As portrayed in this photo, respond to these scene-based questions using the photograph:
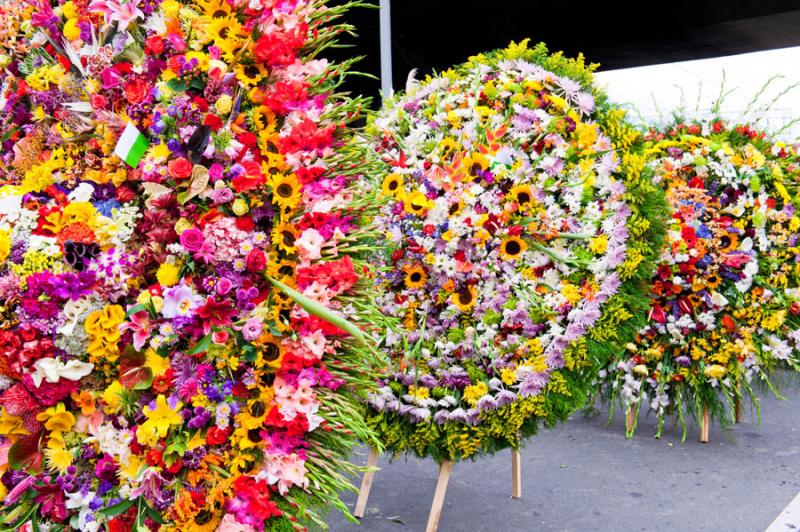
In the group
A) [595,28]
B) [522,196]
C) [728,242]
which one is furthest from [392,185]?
[595,28]

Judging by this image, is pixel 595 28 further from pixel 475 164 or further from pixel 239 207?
pixel 239 207

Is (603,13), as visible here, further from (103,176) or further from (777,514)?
(103,176)

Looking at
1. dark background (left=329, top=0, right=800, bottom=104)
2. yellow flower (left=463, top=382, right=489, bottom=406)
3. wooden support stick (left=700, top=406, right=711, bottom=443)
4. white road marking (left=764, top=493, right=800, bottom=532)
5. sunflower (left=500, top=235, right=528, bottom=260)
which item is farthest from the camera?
dark background (left=329, top=0, right=800, bottom=104)

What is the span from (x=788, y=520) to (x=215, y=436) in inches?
126

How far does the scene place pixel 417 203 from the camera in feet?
10.8

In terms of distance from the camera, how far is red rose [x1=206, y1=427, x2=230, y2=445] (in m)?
2.00

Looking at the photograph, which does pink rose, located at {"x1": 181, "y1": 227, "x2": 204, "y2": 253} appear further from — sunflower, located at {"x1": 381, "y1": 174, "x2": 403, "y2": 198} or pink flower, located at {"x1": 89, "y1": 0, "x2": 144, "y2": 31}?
sunflower, located at {"x1": 381, "y1": 174, "x2": 403, "y2": 198}

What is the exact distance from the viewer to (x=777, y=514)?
12.6 ft

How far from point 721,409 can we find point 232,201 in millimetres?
3926

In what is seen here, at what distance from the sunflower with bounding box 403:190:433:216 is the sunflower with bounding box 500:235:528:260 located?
0.38 metres

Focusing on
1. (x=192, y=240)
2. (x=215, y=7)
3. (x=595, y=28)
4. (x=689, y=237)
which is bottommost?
(x=192, y=240)

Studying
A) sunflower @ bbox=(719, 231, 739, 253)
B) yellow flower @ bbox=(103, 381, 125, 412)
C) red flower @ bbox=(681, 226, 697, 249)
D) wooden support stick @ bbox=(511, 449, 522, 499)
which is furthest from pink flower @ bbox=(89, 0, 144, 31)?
sunflower @ bbox=(719, 231, 739, 253)

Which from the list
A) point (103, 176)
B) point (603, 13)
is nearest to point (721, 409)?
point (103, 176)

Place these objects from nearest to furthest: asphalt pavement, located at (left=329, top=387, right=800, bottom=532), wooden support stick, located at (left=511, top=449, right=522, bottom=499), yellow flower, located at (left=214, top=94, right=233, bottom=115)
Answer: yellow flower, located at (left=214, top=94, right=233, bottom=115) < asphalt pavement, located at (left=329, top=387, right=800, bottom=532) < wooden support stick, located at (left=511, top=449, right=522, bottom=499)
